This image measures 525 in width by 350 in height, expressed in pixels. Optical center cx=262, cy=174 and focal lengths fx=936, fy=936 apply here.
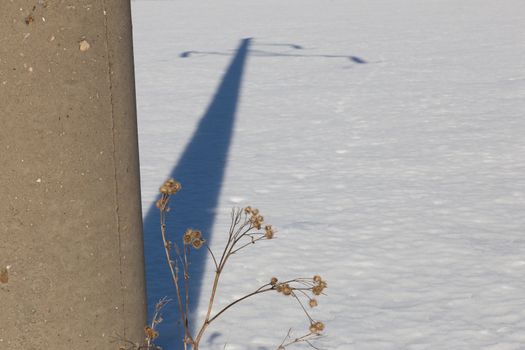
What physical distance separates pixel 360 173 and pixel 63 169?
4.91m

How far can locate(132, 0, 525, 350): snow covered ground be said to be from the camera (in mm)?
4297

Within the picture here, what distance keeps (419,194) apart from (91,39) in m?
4.29

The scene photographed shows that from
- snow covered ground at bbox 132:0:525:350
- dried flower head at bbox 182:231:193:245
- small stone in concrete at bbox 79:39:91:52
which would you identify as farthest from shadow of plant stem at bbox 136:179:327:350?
small stone in concrete at bbox 79:39:91:52

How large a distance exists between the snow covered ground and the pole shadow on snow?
2 cm

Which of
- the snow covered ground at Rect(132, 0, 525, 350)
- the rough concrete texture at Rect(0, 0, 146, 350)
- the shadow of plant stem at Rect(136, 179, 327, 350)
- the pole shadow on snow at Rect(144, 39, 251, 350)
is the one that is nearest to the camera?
the rough concrete texture at Rect(0, 0, 146, 350)

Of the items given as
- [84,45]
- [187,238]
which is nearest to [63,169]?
[84,45]

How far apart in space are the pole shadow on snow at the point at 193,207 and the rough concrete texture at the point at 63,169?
1.03m

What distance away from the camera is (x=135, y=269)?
282cm

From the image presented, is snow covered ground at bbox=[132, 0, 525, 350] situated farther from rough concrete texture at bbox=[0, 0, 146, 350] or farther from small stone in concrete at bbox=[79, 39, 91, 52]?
small stone in concrete at bbox=[79, 39, 91, 52]

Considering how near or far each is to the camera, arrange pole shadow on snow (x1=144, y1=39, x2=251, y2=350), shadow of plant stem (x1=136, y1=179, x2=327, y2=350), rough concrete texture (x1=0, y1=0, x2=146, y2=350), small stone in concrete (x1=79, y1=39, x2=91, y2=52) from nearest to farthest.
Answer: rough concrete texture (x1=0, y1=0, x2=146, y2=350), small stone in concrete (x1=79, y1=39, x2=91, y2=52), shadow of plant stem (x1=136, y1=179, x2=327, y2=350), pole shadow on snow (x1=144, y1=39, x2=251, y2=350)

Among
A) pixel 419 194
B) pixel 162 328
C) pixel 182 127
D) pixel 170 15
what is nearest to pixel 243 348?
pixel 162 328

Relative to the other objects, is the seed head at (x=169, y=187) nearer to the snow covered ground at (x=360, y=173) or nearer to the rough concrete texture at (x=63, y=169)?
the rough concrete texture at (x=63, y=169)

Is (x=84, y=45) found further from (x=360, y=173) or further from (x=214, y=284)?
(x=360, y=173)

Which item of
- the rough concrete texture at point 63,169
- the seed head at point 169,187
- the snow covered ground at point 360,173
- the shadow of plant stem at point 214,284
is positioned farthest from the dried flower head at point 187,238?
the snow covered ground at point 360,173
